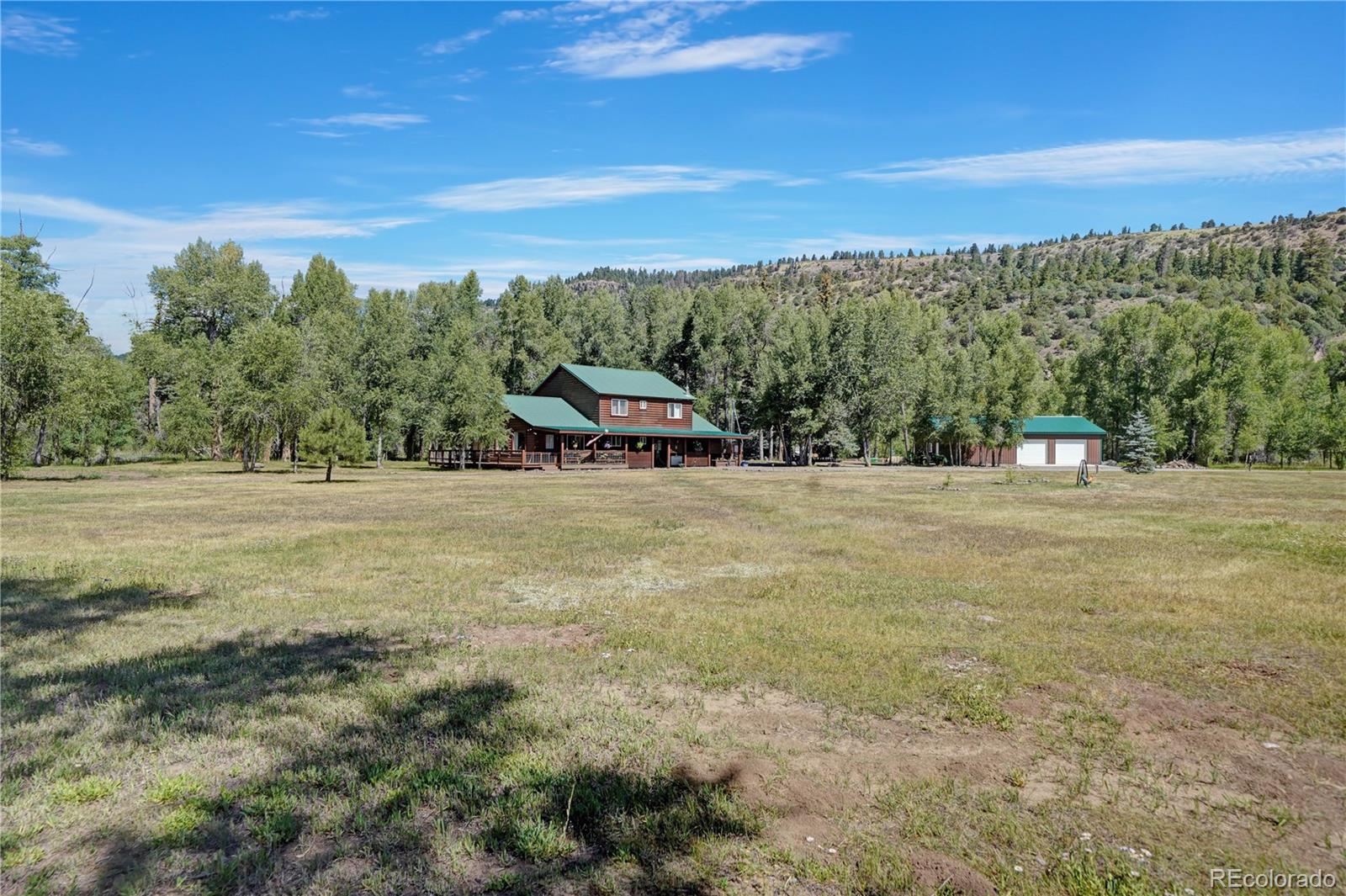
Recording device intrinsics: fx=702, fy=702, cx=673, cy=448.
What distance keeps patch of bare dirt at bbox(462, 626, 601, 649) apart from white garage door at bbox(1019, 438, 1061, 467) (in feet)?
243

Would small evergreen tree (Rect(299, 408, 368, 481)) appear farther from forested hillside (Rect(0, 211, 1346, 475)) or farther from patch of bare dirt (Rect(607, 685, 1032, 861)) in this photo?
patch of bare dirt (Rect(607, 685, 1032, 861))

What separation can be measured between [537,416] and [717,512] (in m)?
36.7

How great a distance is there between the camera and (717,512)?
2280cm

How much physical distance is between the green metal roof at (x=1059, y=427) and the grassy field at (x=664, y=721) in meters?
64.1

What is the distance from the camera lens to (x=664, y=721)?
19.8ft

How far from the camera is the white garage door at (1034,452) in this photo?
72.5 meters

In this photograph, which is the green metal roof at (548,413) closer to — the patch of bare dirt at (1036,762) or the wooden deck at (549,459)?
the wooden deck at (549,459)

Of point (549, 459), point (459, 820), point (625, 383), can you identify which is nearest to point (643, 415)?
point (625, 383)

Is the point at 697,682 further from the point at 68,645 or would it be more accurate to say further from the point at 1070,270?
the point at 1070,270

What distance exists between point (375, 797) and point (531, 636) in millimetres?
3895

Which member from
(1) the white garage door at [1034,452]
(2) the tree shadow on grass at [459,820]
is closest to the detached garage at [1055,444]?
(1) the white garage door at [1034,452]

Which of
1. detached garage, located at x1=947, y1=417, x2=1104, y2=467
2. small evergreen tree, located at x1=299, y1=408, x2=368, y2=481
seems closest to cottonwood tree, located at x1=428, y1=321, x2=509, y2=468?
small evergreen tree, located at x1=299, y1=408, x2=368, y2=481

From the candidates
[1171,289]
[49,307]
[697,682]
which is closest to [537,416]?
[49,307]

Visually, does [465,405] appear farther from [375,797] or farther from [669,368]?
[375,797]
